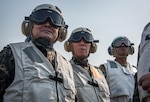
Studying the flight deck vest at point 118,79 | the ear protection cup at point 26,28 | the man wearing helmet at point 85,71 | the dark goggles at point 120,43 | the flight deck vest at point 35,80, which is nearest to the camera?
the flight deck vest at point 35,80

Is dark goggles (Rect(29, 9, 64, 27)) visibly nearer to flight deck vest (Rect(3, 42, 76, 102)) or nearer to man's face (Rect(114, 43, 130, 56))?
flight deck vest (Rect(3, 42, 76, 102))

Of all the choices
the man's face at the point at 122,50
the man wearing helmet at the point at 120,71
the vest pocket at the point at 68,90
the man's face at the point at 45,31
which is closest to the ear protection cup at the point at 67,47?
the man wearing helmet at the point at 120,71

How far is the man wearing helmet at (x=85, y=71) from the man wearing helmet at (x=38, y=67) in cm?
81

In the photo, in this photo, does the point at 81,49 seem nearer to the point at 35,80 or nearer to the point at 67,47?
the point at 67,47

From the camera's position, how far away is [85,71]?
17.6 ft

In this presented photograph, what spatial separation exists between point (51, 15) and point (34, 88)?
53.5 inches

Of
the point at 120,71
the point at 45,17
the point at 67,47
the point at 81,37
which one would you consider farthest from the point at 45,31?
the point at 120,71

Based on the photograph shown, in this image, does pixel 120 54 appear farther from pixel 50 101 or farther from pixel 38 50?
pixel 50 101

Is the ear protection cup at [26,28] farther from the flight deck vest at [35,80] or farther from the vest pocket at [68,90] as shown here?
the vest pocket at [68,90]

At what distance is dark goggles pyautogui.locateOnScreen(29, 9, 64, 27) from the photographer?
4.15 m

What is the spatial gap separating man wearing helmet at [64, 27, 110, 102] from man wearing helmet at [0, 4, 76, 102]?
814 millimetres

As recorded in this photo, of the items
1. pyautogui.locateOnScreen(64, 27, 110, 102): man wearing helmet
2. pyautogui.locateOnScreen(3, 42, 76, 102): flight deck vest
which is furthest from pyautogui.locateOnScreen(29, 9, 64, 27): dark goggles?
pyautogui.locateOnScreen(64, 27, 110, 102): man wearing helmet

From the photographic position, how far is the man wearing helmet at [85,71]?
4.95 m

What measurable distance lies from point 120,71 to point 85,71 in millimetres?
1466
